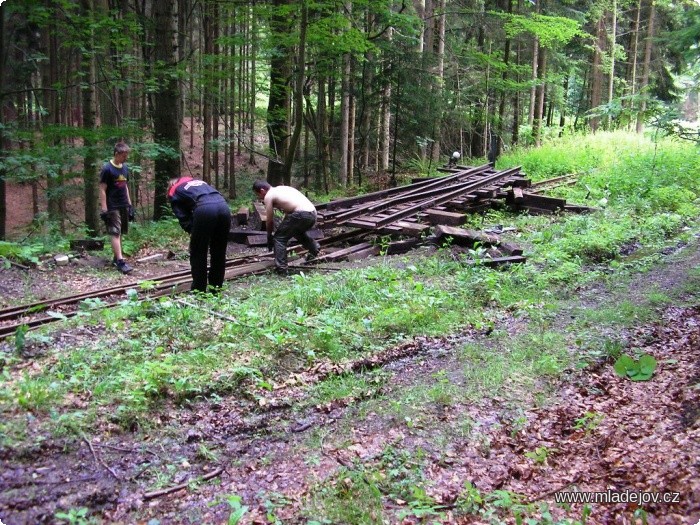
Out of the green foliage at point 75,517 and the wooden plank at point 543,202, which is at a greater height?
the wooden plank at point 543,202

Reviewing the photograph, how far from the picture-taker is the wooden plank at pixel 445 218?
Result: 488 inches

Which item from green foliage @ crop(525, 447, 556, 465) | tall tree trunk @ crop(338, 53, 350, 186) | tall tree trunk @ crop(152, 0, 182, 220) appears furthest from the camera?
tall tree trunk @ crop(338, 53, 350, 186)

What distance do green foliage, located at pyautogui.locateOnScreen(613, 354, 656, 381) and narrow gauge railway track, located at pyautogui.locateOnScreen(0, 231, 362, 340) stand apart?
5740 mm

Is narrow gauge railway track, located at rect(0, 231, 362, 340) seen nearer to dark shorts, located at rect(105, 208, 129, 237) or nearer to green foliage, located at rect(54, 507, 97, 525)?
dark shorts, located at rect(105, 208, 129, 237)


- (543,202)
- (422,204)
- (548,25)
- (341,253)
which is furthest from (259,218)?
(548,25)

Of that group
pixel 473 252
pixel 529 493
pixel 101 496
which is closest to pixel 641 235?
pixel 473 252

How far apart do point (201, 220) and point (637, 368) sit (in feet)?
18.8

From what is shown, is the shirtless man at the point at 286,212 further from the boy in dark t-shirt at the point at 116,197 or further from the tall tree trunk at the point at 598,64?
the tall tree trunk at the point at 598,64

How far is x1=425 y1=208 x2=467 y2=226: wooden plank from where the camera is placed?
12398 mm

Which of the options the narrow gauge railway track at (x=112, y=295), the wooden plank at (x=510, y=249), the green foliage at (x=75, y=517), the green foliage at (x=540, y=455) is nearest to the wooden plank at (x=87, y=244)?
the narrow gauge railway track at (x=112, y=295)

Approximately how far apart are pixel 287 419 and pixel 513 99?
2992cm

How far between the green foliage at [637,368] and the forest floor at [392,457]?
0.32 ft

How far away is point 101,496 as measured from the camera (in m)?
3.68

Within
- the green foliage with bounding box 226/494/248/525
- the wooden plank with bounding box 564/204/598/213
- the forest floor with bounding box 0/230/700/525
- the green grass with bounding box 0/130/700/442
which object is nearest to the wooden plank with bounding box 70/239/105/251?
the green grass with bounding box 0/130/700/442
